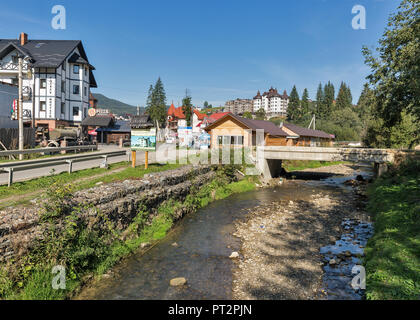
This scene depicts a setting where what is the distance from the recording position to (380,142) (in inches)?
1864

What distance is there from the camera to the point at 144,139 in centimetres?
1969

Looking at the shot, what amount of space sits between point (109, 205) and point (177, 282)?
4.97 metres

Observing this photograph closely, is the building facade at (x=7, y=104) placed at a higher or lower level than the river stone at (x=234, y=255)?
higher

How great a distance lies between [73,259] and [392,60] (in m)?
Answer: 28.2

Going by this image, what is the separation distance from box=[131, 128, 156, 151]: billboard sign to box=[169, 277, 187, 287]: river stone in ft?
37.6

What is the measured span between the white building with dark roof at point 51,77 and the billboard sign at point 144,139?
3126cm

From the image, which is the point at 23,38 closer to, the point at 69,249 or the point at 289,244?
the point at 69,249

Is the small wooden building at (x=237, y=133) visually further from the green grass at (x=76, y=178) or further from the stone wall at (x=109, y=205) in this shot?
the green grass at (x=76, y=178)

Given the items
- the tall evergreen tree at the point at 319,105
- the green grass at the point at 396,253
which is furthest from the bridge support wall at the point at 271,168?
the tall evergreen tree at the point at 319,105

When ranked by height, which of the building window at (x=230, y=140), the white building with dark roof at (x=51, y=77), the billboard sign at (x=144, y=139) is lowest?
the billboard sign at (x=144, y=139)

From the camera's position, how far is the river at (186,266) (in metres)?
9.24

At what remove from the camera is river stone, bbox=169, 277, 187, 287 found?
9.78 m

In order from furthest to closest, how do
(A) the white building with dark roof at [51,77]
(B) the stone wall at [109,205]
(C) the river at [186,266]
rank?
(A) the white building with dark roof at [51,77] < (C) the river at [186,266] < (B) the stone wall at [109,205]
